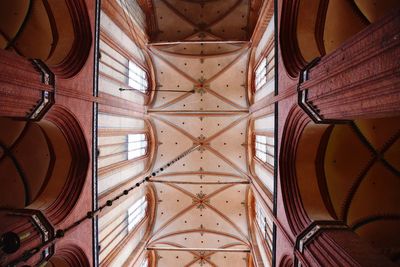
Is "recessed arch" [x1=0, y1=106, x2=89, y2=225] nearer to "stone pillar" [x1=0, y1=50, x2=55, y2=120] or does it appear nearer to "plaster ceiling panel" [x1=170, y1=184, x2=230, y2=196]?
"stone pillar" [x1=0, y1=50, x2=55, y2=120]

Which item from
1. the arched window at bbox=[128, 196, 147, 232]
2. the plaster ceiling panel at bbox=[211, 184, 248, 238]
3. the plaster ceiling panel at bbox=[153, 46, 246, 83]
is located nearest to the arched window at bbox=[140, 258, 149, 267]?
the arched window at bbox=[128, 196, 147, 232]

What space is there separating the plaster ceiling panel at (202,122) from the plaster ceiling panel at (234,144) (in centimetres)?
47

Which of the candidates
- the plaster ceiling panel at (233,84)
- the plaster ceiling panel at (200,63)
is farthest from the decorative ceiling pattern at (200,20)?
the plaster ceiling panel at (233,84)

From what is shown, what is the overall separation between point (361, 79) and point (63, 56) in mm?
8040

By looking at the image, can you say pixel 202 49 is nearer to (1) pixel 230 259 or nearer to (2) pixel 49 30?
(2) pixel 49 30

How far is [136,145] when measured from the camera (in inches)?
587

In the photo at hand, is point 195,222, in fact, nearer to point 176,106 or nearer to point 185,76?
point 176,106

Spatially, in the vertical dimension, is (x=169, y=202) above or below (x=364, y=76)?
below

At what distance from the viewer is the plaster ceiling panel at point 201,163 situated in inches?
691

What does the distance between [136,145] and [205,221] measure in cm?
668

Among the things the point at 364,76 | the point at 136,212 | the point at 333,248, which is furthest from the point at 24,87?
the point at 136,212

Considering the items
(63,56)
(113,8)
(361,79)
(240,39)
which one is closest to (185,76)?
(240,39)

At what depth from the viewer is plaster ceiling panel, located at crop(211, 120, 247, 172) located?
17.1 metres

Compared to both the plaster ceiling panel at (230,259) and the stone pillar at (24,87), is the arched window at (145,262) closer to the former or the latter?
the plaster ceiling panel at (230,259)
